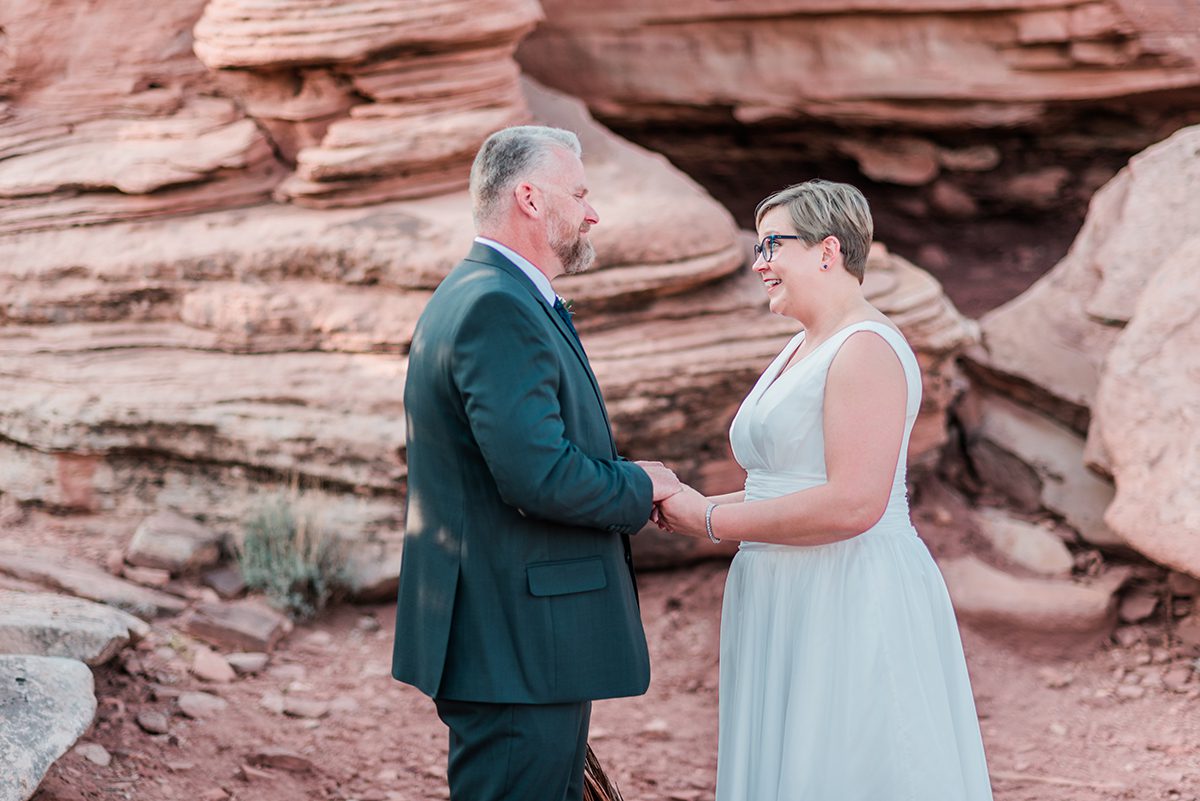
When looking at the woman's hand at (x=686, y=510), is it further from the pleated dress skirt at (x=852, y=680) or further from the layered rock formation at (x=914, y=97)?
the layered rock formation at (x=914, y=97)

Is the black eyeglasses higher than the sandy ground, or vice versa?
the black eyeglasses

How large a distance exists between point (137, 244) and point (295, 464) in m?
1.37

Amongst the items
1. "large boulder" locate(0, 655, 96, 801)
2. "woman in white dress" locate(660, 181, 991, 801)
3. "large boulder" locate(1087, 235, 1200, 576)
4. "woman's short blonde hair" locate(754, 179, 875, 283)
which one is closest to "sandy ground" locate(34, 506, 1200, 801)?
"large boulder" locate(0, 655, 96, 801)

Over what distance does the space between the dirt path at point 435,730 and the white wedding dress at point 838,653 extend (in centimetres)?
146

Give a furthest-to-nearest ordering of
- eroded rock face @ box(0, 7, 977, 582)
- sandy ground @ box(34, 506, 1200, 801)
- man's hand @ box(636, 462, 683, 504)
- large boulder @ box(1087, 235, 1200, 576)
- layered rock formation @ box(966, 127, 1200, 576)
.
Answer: eroded rock face @ box(0, 7, 977, 582) → layered rock formation @ box(966, 127, 1200, 576) → large boulder @ box(1087, 235, 1200, 576) → sandy ground @ box(34, 506, 1200, 801) → man's hand @ box(636, 462, 683, 504)

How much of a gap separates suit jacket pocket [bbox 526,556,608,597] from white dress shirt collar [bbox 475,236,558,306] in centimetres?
63

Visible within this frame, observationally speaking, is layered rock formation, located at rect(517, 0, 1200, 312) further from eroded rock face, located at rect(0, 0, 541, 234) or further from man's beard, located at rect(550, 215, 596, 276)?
man's beard, located at rect(550, 215, 596, 276)

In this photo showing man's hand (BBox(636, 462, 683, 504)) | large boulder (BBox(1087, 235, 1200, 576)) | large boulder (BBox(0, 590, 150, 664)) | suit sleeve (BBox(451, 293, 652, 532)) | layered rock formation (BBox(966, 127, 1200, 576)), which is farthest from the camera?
layered rock formation (BBox(966, 127, 1200, 576))

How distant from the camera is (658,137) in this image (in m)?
9.69

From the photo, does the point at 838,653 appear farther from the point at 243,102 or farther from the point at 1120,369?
the point at 243,102

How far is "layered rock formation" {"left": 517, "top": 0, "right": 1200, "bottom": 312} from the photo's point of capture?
25.5 feet

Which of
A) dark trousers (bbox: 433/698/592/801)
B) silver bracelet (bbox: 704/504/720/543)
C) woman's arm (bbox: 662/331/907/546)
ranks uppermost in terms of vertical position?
woman's arm (bbox: 662/331/907/546)

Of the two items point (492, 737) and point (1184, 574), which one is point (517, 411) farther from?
point (1184, 574)

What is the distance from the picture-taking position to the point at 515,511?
108 inches
